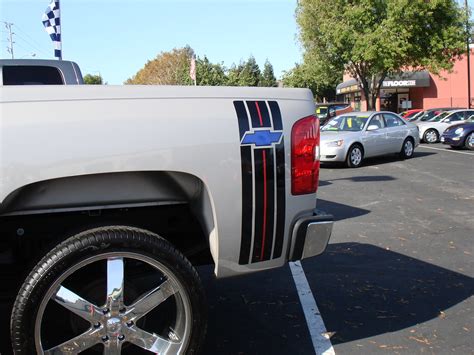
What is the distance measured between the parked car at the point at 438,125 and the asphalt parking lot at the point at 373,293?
16068mm

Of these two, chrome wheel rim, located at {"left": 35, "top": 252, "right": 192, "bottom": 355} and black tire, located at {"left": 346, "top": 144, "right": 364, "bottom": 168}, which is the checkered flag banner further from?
chrome wheel rim, located at {"left": 35, "top": 252, "right": 192, "bottom": 355}

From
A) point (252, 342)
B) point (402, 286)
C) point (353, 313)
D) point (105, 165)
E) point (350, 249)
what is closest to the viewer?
point (105, 165)

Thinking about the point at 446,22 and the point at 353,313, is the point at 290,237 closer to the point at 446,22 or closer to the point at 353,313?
the point at 353,313

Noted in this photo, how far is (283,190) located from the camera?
2.93 metres

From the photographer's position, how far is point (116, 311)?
2.70 m

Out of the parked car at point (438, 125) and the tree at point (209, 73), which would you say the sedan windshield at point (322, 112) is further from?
the tree at point (209, 73)

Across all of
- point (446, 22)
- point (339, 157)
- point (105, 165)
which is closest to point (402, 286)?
point (105, 165)

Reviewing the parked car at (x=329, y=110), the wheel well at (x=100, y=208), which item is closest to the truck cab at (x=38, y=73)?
the wheel well at (x=100, y=208)

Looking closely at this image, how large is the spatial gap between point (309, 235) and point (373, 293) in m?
1.77

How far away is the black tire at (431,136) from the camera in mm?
23289

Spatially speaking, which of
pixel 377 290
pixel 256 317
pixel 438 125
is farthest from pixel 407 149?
pixel 256 317

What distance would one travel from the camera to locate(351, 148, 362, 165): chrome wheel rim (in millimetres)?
14375

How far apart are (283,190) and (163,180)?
69 centimetres

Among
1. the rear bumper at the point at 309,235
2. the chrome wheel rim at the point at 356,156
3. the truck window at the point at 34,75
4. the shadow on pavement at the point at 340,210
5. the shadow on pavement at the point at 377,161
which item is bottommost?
the shadow on pavement at the point at 340,210
